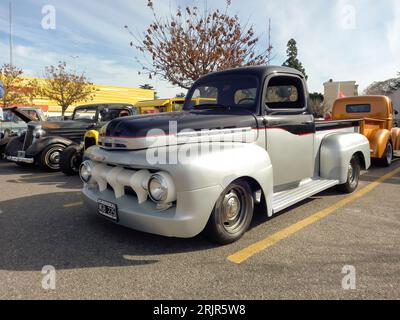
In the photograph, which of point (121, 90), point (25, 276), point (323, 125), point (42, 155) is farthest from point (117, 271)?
point (121, 90)

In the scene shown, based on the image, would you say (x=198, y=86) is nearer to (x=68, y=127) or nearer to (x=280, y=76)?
(x=280, y=76)

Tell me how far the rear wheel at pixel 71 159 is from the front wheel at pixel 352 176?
5913 millimetres

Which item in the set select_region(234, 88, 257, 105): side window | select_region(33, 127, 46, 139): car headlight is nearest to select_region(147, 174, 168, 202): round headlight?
select_region(234, 88, 257, 105): side window

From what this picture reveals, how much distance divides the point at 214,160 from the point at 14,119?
11.9 metres

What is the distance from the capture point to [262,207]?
11.8ft

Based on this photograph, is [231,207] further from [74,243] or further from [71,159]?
[71,159]

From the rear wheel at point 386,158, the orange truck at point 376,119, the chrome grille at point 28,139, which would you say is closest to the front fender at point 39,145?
the chrome grille at point 28,139

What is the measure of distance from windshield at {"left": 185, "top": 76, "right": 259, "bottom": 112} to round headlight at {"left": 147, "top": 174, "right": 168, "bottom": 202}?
1613mm

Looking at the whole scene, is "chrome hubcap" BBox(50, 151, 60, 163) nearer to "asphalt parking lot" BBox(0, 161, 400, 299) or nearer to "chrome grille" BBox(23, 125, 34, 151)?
"chrome grille" BBox(23, 125, 34, 151)

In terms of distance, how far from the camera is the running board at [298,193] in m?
3.72

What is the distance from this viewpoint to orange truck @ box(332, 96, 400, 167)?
291 inches

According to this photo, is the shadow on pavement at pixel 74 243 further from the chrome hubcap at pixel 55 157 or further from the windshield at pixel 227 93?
the chrome hubcap at pixel 55 157

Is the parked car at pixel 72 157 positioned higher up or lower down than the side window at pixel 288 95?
lower down

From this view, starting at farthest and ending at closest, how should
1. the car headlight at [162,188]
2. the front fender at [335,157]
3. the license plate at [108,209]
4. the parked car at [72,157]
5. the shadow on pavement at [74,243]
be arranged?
the parked car at [72,157]
the front fender at [335,157]
the license plate at [108,209]
the shadow on pavement at [74,243]
the car headlight at [162,188]
